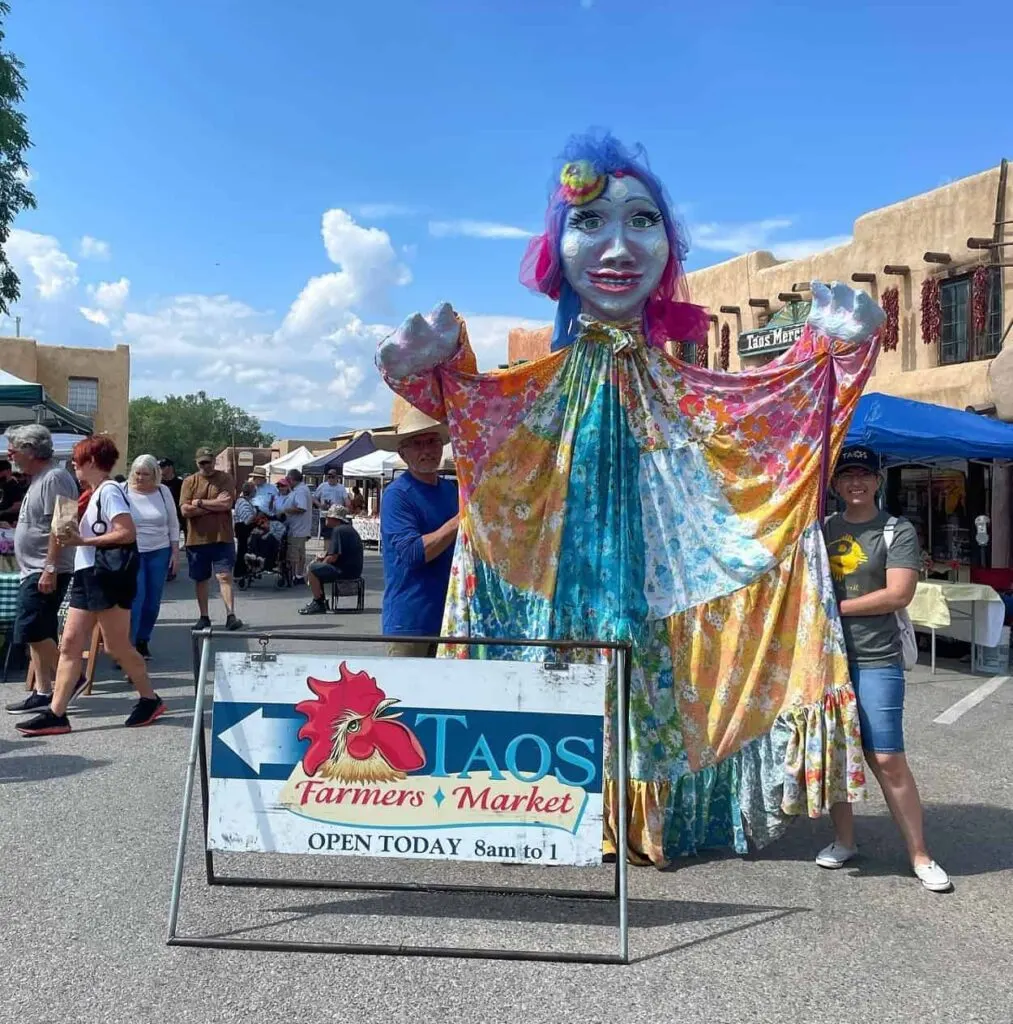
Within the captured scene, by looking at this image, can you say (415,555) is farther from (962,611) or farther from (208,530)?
(962,611)

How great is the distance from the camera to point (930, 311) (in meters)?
14.7

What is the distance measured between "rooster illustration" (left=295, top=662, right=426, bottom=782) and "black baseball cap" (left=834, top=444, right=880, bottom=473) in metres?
1.95

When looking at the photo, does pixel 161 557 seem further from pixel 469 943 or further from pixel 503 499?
pixel 469 943

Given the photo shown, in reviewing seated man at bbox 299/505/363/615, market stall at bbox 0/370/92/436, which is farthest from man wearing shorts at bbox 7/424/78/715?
seated man at bbox 299/505/363/615

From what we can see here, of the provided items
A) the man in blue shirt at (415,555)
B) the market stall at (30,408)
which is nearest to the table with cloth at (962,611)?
the man in blue shirt at (415,555)

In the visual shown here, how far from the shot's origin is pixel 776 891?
3539 millimetres

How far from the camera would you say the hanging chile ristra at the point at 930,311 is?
14.6 m

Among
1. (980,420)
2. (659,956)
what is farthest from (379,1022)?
(980,420)

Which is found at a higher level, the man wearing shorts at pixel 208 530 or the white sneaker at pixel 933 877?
the man wearing shorts at pixel 208 530

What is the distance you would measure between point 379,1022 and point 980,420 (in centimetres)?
913

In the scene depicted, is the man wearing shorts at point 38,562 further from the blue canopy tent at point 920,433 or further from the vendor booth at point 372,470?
the vendor booth at point 372,470

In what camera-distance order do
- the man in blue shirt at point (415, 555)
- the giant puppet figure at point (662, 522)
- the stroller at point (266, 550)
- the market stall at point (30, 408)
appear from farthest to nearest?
the stroller at point (266, 550) → the market stall at point (30, 408) → the man in blue shirt at point (415, 555) → the giant puppet figure at point (662, 522)

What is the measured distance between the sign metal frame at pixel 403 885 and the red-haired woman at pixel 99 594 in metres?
2.44

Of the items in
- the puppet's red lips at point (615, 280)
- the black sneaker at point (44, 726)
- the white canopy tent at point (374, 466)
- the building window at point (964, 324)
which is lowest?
the black sneaker at point (44, 726)
